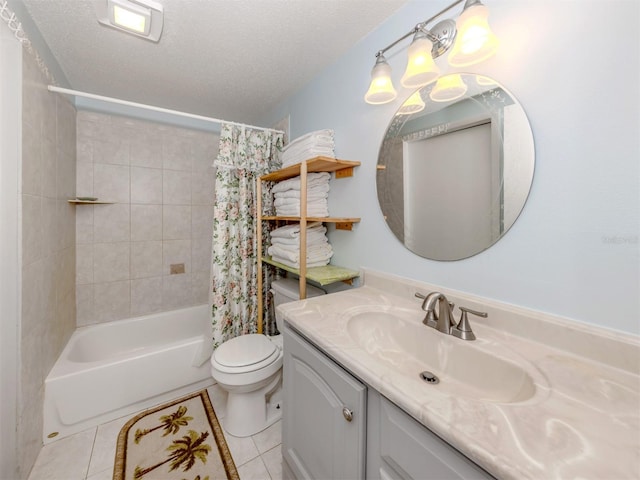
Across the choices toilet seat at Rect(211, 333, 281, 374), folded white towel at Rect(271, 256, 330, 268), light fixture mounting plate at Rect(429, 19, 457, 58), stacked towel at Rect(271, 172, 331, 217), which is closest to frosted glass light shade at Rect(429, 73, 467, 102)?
light fixture mounting plate at Rect(429, 19, 457, 58)

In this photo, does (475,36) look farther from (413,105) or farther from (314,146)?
(314,146)

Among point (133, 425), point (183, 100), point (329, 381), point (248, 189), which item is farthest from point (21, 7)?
point (133, 425)

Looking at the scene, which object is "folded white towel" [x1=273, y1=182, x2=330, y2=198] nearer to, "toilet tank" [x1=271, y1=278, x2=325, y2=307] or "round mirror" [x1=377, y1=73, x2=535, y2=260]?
"round mirror" [x1=377, y1=73, x2=535, y2=260]

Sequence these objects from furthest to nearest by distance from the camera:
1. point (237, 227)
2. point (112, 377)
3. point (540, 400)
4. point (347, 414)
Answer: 1. point (237, 227)
2. point (112, 377)
3. point (347, 414)
4. point (540, 400)

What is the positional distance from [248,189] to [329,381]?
1489 millimetres

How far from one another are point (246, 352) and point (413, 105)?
1.56 metres

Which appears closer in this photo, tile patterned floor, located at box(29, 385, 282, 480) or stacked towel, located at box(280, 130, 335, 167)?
tile patterned floor, located at box(29, 385, 282, 480)

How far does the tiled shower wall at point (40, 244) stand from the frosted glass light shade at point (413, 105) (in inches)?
66.6

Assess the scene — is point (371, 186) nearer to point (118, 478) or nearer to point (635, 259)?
point (635, 259)

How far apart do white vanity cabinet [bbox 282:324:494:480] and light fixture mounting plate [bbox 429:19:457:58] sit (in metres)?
1.24

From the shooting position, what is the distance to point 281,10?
115cm

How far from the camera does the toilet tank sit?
1.59m

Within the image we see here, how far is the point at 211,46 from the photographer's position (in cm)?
139

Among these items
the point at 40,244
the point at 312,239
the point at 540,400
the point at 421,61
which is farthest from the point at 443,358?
the point at 40,244
